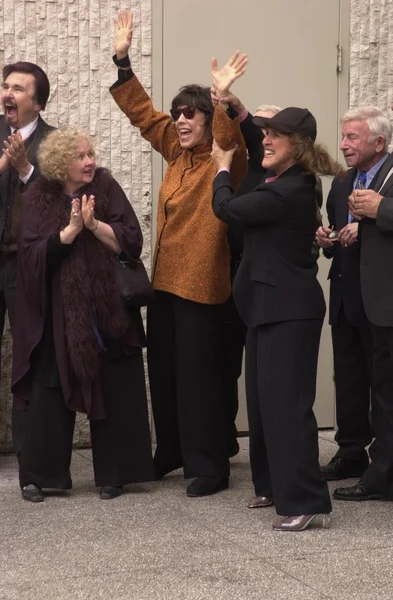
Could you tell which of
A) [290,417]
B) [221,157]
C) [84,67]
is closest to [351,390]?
[290,417]

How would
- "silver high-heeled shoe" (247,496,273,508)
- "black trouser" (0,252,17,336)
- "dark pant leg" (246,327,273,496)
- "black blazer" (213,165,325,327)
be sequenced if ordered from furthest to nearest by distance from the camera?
"black trouser" (0,252,17,336) → "silver high-heeled shoe" (247,496,273,508) → "dark pant leg" (246,327,273,496) → "black blazer" (213,165,325,327)

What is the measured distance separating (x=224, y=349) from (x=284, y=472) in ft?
3.94

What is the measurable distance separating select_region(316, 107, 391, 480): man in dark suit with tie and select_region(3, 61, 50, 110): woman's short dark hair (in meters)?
1.61

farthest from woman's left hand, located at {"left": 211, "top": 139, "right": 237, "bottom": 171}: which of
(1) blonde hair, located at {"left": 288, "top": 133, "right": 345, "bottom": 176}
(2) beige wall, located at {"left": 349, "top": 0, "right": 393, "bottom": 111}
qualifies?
(2) beige wall, located at {"left": 349, "top": 0, "right": 393, "bottom": 111}

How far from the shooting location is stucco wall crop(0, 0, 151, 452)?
694 cm

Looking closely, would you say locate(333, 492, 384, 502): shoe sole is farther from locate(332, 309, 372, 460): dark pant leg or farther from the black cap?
the black cap

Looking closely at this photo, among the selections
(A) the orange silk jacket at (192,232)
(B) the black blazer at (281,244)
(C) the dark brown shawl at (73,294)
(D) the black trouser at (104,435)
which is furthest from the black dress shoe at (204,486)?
(B) the black blazer at (281,244)

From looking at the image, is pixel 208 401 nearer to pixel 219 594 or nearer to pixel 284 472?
pixel 284 472

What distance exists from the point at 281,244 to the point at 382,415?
3.69 feet

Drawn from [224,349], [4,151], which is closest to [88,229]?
[4,151]

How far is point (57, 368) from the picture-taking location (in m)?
5.74

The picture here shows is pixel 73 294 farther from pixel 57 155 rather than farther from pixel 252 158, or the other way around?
pixel 252 158

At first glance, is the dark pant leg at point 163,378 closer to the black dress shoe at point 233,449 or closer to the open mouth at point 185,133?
the black dress shoe at point 233,449

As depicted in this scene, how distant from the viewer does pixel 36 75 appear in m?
6.29
